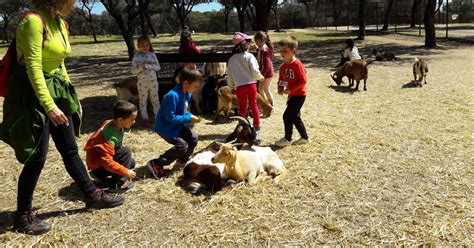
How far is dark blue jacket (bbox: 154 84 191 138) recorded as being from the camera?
4.51 m

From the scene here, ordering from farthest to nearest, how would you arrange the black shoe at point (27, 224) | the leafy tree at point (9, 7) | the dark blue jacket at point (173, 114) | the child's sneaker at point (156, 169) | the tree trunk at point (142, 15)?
the leafy tree at point (9, 7) → the tree trunk at point (142, 15) → the child's sneaker at point (156, 169) → the dark blue jacket at point (173, 114) → the black shoe at point (27, 224)

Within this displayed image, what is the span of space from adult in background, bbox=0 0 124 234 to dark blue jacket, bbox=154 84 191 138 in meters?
1.13

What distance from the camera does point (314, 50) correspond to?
20.3 m

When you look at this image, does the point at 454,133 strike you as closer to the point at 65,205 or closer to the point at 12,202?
the point at 65,205

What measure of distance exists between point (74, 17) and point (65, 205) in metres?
52.6

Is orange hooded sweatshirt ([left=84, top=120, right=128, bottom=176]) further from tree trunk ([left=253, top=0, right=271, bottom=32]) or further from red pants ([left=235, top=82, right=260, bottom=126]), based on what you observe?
tree trunk ([left=253, top=0, right=271, bottom=32])

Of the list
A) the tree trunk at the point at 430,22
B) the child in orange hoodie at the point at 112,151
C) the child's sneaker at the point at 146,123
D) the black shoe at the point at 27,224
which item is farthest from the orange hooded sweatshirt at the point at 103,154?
the tree trunk at the point at 430,22

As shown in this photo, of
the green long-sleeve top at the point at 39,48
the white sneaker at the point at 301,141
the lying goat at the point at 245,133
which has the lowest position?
Answer: the white sneaker at the point at 301,141

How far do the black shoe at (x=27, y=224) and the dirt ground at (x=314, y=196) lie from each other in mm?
63

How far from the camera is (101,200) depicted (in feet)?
13.0

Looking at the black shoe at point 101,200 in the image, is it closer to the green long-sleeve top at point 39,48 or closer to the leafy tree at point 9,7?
the green long-sleeve top at point 39,48

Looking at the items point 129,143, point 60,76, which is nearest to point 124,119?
→ point 60,76

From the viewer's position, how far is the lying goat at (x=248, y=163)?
13.9 feet

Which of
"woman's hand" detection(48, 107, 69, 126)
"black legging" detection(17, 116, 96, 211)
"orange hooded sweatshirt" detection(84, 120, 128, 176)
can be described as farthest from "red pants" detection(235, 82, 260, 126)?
"woman's hand" detection(48, 107, 69, 126)
